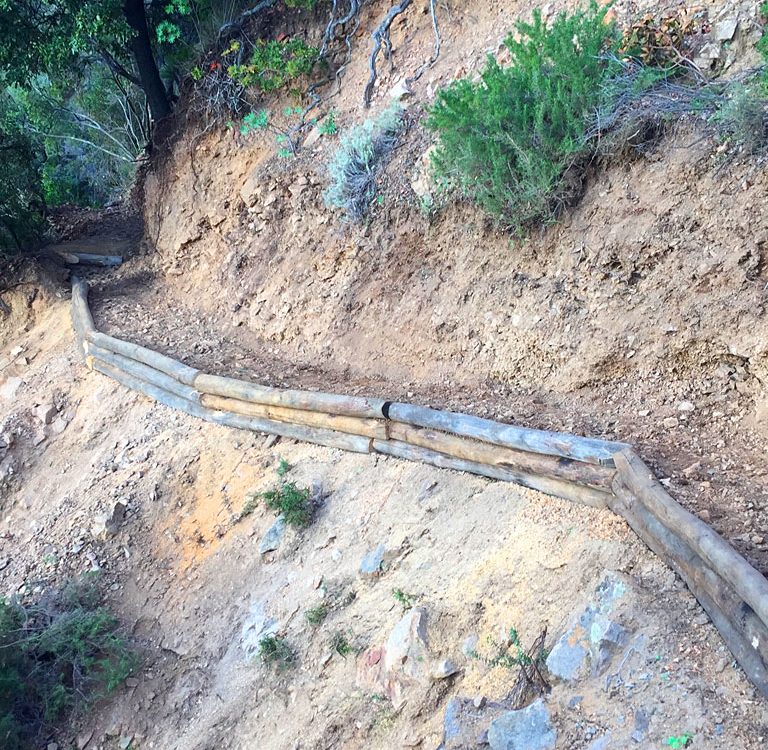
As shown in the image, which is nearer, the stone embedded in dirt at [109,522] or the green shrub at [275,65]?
the stone embedded in dirt at [109,522]

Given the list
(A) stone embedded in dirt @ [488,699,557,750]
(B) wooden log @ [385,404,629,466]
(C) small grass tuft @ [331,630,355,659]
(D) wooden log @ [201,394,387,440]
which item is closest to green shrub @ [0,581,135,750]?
(C) small grass tuft @ [331,630,355,659]

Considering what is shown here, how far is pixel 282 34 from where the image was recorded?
8.46 metres

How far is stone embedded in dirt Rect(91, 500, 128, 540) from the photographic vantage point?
19.5 ft

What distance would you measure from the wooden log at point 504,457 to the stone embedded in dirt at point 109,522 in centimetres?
246

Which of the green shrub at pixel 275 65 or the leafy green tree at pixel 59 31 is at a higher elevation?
the leafy green tree at pixel 59 31

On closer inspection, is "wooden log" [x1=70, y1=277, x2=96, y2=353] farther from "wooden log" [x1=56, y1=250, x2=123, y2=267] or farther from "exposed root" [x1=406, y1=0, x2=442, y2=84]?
"exposed root" [x1=406, y1=0, x2=442, y2=84]

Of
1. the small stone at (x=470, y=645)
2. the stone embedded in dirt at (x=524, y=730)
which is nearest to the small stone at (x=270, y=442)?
the small stone at (x=470, y=645)

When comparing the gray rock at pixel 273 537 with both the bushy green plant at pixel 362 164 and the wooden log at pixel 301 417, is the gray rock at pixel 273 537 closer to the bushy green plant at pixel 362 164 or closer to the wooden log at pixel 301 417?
the wooden log at pixel 301 417

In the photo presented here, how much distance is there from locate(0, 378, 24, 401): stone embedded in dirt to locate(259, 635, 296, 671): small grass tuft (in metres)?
5.28

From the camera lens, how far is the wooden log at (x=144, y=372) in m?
6.74

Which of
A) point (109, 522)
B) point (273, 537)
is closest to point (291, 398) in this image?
point (273, 537)

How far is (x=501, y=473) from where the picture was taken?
178 inches

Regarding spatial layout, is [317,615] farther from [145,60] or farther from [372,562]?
[145,60]

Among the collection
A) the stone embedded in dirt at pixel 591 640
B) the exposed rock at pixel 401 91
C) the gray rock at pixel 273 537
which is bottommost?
the gray rock at pixel 273 537
